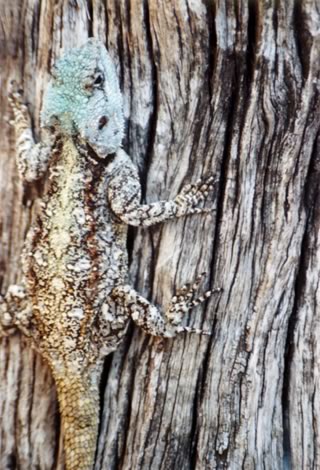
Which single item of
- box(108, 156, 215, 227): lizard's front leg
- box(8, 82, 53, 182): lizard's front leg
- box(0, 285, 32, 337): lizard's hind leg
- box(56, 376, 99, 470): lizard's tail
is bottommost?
box(56, 376, 99, 470): lizard's tail

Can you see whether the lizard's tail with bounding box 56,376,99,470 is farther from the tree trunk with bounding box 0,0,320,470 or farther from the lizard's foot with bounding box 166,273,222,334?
the lizard's foot with bounding box 166,273,222,334

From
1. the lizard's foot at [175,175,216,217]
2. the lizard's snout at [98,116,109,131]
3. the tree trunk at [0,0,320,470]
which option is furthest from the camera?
the lizard's snout at [98,116,109,131]

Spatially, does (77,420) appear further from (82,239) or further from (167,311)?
(82,239)

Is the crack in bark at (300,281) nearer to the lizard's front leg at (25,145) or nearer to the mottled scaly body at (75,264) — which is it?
the mottled scaly body at (75,264)

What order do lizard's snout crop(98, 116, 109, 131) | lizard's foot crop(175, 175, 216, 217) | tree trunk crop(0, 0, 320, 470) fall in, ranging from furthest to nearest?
lizard's snout crop(98, 116, 109, 131) < lizard's foot crop(175, 175, 216, 217) < tree trunk crop(0, 0, 320, 470)

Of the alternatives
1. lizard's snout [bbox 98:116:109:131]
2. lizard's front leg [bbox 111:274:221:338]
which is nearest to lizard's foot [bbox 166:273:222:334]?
lizard's front leg [bbox 111:274:221:338]

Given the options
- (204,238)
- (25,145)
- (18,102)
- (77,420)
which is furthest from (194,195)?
(77,420)

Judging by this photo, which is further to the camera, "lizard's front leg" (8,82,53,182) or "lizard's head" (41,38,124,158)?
"lizard's front leg" (8,82,53,182)

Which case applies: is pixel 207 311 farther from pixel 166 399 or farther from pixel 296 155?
pixel 296 155
